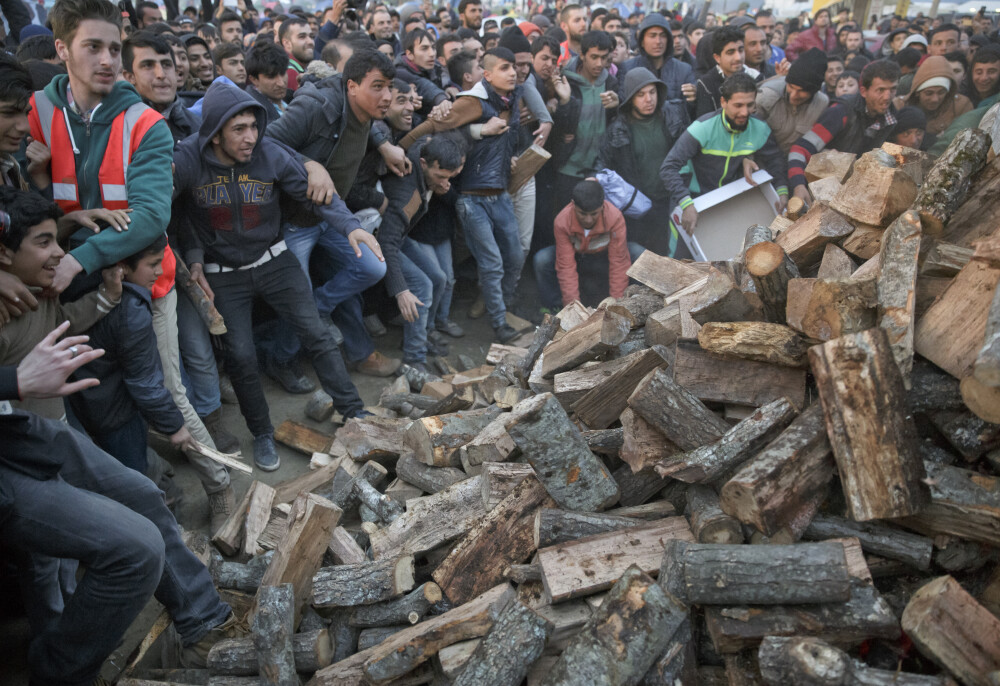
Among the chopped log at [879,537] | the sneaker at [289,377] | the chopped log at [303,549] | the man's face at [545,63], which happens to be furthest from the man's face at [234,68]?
the chopped log at [879,537]

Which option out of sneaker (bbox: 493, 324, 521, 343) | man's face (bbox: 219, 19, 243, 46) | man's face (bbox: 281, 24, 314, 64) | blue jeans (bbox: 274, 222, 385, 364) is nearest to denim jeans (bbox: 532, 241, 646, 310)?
sneaker (bbox: 493, 324, 521, 343)

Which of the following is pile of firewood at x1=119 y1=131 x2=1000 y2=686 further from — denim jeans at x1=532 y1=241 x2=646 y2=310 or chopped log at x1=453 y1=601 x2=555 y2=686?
denim jeans at x1=532 y1=241 x2=646 y2=310

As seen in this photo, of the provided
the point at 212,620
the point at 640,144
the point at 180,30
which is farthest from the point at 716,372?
the point at 180,30

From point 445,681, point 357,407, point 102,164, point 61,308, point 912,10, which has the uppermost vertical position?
point 912,10

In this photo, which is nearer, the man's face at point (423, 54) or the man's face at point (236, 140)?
the man's face at point (236, 140)

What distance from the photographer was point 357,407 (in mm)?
4797

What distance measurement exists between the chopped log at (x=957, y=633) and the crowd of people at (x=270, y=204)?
A: 2616 mm

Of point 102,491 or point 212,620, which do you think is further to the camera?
point 212,620

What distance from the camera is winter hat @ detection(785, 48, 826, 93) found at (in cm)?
629

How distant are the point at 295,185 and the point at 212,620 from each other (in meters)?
2.68

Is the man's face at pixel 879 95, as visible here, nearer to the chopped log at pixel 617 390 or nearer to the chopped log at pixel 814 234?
the chopped log at pixel 814 234

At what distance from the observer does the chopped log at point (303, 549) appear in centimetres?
282

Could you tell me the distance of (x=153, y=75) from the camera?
417cm

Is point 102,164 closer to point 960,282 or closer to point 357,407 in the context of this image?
point 357,407
